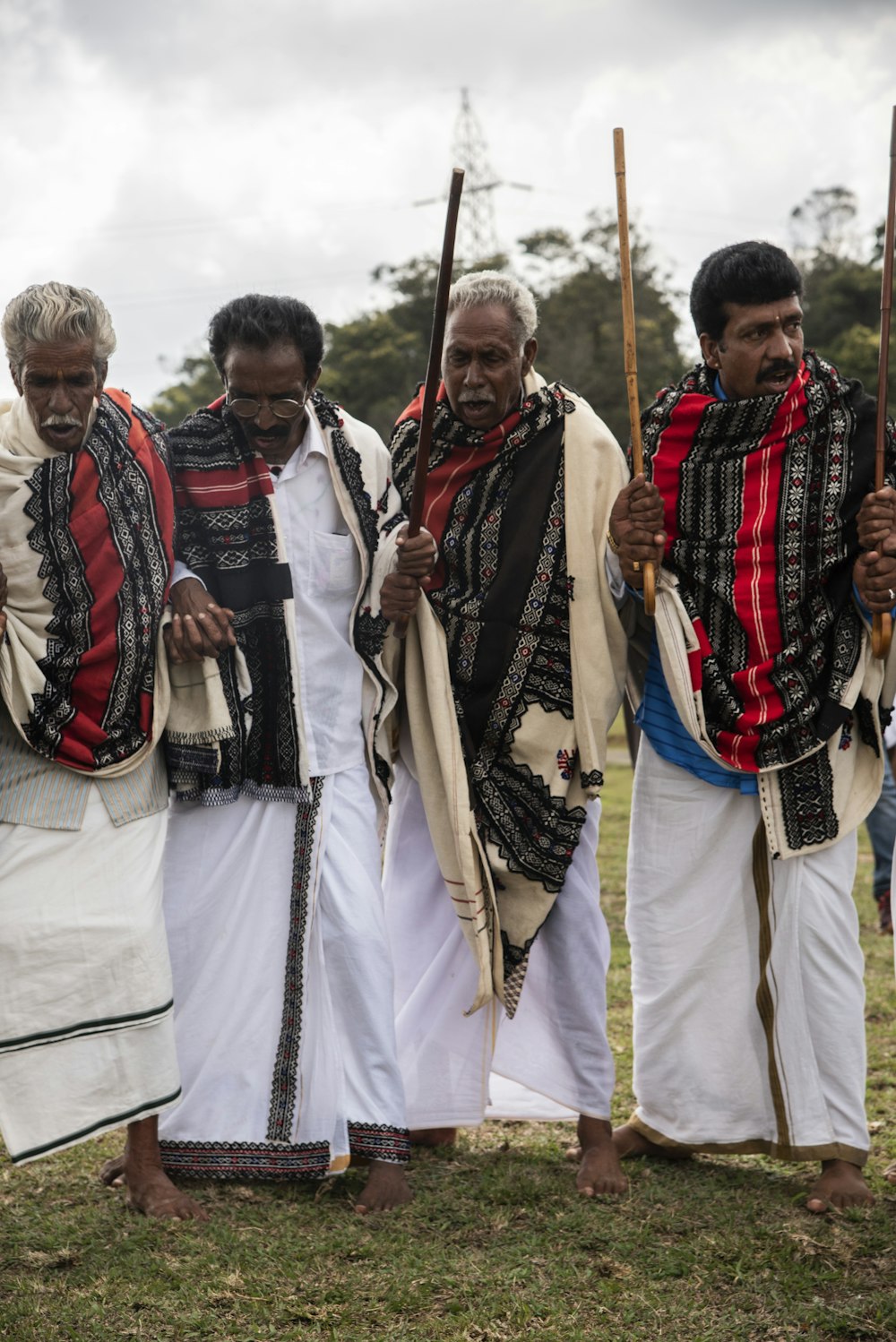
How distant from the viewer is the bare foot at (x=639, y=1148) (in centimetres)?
445

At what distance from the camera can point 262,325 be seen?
407 cm

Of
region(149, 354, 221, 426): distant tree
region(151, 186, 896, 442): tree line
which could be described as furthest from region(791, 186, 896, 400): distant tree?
region(149, 354, 221, 426): distant tree

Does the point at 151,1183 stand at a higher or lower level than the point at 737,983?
lower

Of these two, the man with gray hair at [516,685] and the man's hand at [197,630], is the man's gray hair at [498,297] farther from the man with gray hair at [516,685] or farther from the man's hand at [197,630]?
the man's hand at [197,630]

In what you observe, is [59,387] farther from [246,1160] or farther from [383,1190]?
[383,1190]

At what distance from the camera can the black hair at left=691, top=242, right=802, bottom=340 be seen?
4105 mm

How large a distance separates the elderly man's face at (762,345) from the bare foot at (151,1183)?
274 centimetres

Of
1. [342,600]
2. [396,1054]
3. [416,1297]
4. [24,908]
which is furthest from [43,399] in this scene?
[416,1297]

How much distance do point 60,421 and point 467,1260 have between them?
2.43 m

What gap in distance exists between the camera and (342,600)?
4348 mm

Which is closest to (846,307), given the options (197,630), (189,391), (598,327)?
(598,327)

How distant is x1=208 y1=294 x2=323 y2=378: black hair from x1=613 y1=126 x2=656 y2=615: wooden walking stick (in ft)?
3.01

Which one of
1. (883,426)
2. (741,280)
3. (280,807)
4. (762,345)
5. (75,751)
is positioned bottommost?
(280,807)

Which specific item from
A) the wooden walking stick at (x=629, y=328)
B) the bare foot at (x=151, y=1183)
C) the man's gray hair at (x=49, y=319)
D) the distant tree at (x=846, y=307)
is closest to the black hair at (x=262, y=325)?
the man's gray hair at (x=49, y=319)
